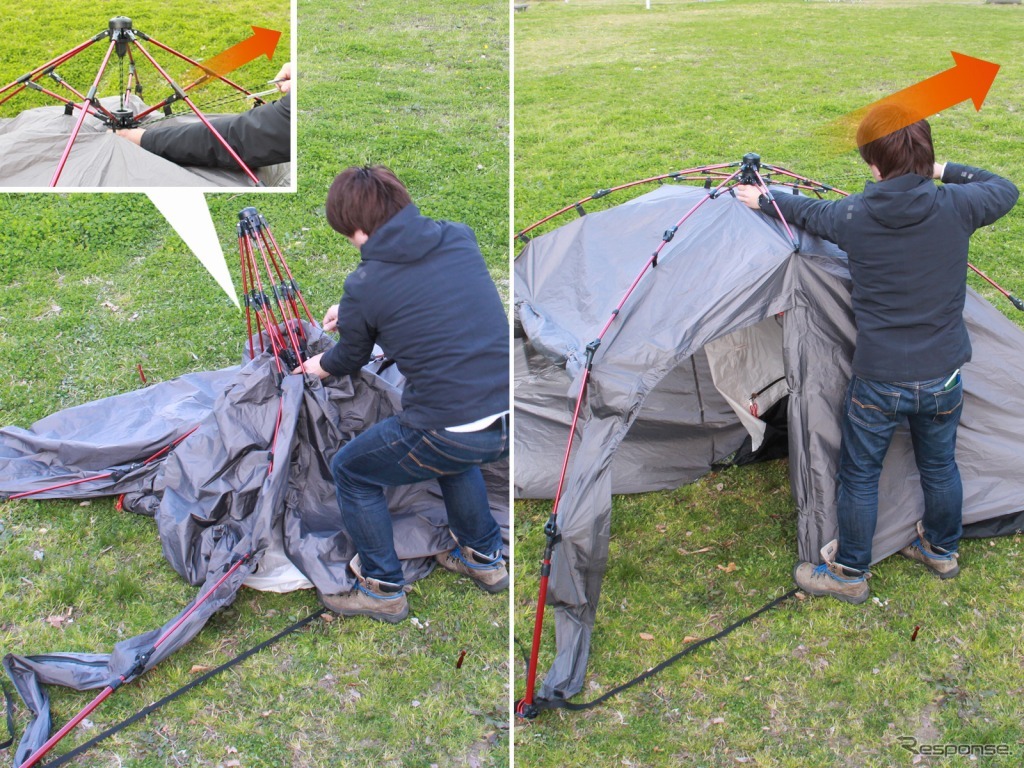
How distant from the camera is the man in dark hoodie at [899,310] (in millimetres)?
3346

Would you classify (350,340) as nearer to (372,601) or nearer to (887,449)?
(372,601)

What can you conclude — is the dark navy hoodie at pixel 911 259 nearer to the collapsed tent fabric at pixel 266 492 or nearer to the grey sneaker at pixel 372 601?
the collapsed tent fabric at pixel 266 492

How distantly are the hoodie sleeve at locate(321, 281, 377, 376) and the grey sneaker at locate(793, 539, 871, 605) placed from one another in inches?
76.2

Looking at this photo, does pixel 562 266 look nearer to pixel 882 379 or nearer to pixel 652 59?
pixel 882 379

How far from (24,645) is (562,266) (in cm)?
265

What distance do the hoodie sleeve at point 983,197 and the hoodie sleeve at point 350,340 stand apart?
6.77 ft

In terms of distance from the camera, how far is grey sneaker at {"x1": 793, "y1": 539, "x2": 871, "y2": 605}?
3896 mm

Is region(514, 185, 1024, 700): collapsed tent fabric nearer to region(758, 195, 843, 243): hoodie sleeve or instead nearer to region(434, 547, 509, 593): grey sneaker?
region(758, 195, 843, 243): hoodie sleeve

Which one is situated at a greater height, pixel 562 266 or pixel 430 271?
pixel 430 271

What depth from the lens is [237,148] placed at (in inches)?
151

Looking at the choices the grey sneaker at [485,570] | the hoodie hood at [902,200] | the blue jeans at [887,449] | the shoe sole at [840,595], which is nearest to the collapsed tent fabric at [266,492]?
the grey sneaker at [485,570]

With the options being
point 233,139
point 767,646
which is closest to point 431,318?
point 233,139

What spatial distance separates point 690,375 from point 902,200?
1.69 metres

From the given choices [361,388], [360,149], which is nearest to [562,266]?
[361,388]
